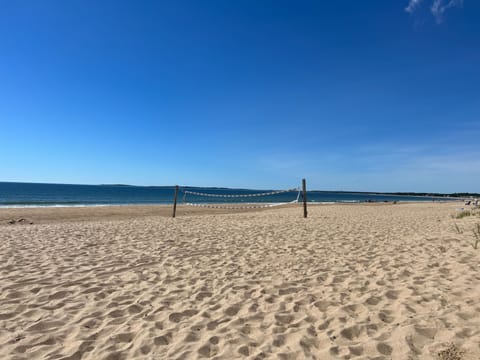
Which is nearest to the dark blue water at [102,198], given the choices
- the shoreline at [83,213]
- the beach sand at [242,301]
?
the shoreline at [83,213]

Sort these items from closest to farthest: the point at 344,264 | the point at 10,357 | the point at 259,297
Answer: the point at 10,357, the point at 259,297, the point at 344,264

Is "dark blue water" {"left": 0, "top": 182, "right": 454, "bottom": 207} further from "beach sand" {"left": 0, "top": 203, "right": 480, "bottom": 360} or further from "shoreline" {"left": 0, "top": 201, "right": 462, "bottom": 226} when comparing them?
"beach sand" {"left": 0, "top": 203, "right": 480, "bottom": 360}

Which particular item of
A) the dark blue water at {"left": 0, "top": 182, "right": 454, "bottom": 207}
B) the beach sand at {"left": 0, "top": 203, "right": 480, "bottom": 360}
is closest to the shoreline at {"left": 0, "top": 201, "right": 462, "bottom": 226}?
the dark blue water at {"left": 0, "top": 182, "right": 454, "bottom": 207}

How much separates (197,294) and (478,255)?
5377 mm

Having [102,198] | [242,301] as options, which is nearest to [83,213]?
[242,301]

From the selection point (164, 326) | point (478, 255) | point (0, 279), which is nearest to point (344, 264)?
point (478, 255)

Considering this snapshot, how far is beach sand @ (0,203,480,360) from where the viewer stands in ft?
8.89

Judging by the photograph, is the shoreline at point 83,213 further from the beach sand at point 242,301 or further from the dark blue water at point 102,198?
the beach sand at point 242,301

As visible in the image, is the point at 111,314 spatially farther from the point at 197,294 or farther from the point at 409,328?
the point at 409,328

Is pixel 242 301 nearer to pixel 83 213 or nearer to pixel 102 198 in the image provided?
pixel 83 213

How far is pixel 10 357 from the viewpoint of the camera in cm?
255

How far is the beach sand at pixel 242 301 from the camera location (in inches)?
107

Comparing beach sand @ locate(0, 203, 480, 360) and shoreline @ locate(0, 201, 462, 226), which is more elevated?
shoreline @ locate(0, 201, 462, 226)

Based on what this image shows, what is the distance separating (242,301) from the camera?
147 inches
